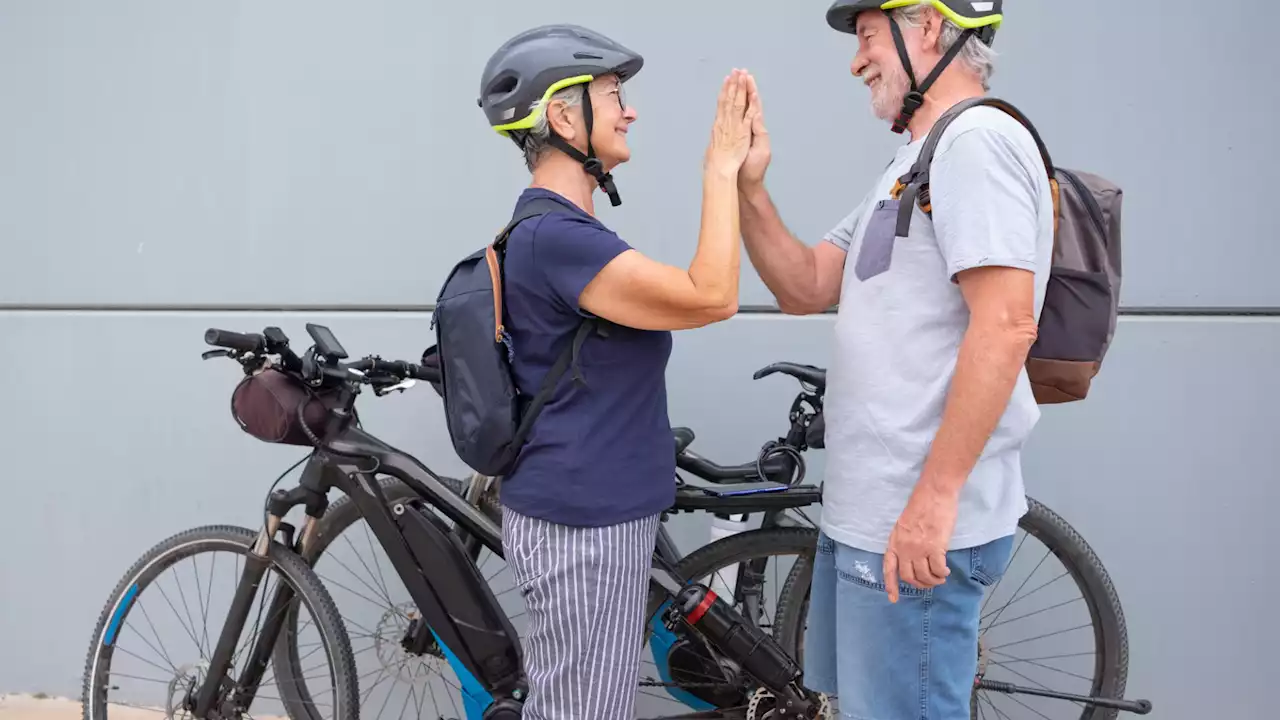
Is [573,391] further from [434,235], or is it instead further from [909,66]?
[434,235]

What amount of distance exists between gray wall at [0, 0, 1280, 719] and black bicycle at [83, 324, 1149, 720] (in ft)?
1.54

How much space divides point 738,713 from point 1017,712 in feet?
3.44

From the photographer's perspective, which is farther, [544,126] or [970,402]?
[544,126]

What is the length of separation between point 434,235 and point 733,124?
165cm

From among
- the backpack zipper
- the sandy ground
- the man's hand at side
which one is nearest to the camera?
the man's hand at side

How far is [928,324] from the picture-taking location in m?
1.72

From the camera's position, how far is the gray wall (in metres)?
2.91

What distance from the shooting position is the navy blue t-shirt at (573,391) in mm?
1795

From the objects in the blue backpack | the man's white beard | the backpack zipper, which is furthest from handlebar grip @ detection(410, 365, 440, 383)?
the backpack zipper

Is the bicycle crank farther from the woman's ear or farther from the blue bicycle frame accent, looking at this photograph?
the woman's ear

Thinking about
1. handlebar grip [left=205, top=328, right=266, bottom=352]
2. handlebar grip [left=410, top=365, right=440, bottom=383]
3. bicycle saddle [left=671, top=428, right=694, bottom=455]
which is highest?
handlebar grip [left=205, top=328, right=266, bottom=352]

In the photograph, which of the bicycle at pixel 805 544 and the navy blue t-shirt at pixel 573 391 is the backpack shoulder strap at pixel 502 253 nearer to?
the navy blue t-shirt at pixel 573 391

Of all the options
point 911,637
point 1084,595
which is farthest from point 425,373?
point 1084,595

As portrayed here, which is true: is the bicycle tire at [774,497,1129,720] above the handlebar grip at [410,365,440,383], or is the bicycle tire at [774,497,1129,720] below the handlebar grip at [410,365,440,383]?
below
